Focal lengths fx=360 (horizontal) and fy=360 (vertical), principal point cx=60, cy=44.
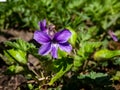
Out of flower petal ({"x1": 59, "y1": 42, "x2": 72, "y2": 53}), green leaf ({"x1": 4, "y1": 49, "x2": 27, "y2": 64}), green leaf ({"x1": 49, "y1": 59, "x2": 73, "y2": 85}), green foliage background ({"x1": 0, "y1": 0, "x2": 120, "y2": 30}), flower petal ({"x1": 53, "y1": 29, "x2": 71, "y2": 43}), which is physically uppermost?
green foliage background ({"x1": 0, "y1": 0, "x2": 120, "y2": 30})

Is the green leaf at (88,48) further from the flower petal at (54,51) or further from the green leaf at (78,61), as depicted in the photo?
the flower petal at (54,51)

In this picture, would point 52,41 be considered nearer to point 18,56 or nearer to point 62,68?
point 62,68

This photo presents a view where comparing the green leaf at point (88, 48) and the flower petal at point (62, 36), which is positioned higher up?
the flower petal at point (62, 36)

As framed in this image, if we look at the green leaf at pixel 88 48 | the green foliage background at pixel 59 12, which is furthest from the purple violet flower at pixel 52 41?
the green foliage background at pixel 59 12

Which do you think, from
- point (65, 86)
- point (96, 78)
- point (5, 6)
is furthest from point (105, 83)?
point (5, 6)

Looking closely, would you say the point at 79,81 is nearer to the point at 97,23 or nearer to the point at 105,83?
the point at 105,83

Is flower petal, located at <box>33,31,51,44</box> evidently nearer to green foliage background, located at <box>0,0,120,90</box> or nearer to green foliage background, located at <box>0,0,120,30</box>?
green foliage background, located at <box>0,0,120,90</box>

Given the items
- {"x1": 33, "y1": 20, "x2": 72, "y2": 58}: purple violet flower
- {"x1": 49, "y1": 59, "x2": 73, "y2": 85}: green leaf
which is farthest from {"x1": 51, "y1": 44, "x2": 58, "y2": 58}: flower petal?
{"x1": 49, "y1": 59, "x2": 73, "y2": 85}: green leaf

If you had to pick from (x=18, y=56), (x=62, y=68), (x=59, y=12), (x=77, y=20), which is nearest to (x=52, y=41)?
(x=62, y=68)
